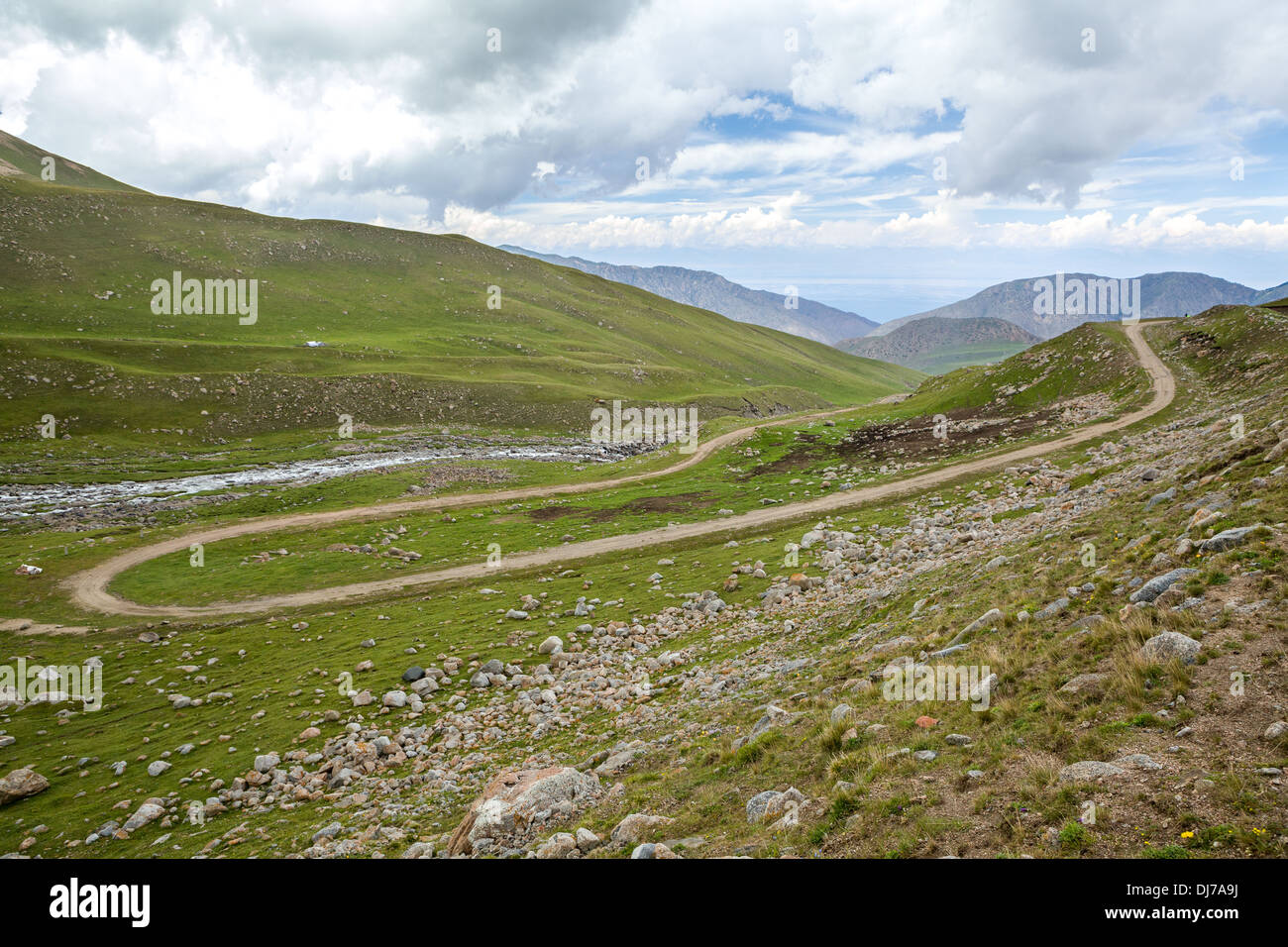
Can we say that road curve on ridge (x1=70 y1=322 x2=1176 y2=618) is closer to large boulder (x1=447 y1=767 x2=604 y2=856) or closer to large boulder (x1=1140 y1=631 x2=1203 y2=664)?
large boulder (x1=447 y1=767 x2=604 y2=856)

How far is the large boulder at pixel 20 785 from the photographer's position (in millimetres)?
20219

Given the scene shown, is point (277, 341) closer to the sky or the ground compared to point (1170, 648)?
closer to the sky

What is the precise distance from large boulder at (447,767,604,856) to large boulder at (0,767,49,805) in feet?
58.2

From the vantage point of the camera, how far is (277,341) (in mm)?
126375

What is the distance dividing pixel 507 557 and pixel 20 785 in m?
27.0

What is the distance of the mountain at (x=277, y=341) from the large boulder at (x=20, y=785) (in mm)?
76500

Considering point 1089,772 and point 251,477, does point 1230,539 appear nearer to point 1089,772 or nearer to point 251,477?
point 1089,772
